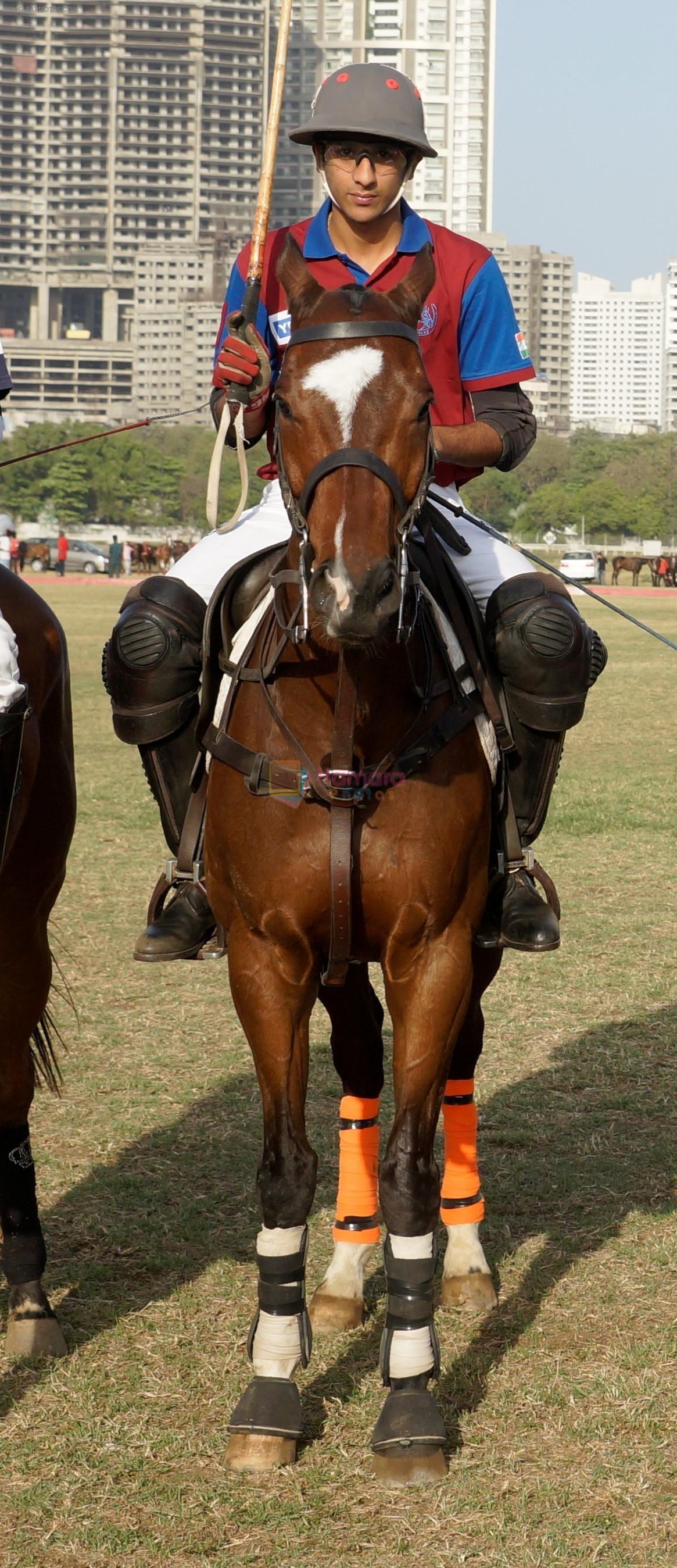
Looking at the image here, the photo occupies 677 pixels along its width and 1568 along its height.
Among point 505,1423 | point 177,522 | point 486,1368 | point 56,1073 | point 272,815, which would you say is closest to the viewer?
point 272,815

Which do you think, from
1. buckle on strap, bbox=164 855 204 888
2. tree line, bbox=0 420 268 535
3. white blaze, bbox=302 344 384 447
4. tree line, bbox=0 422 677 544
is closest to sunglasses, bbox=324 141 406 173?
white blaze, bbox=302 344 384 447

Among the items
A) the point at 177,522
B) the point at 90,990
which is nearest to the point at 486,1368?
the point at 90,990

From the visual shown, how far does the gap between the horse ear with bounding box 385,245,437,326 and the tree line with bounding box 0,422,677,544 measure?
110997 millimetres

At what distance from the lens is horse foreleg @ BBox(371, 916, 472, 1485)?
4043 mm

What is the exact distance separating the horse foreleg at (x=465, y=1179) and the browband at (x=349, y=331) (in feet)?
7.20

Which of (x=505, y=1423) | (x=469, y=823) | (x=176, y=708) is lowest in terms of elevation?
(x=505, y=1423)

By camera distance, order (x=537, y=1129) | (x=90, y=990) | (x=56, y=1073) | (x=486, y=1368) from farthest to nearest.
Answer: (x=90, y=990)
(x=537, y=1129)
(x=56, y=1073)
(x=486, y=1368)

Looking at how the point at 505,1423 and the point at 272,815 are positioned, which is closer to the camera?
the point at 272,815

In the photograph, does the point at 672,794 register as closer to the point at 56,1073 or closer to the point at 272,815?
the point at 56,1073

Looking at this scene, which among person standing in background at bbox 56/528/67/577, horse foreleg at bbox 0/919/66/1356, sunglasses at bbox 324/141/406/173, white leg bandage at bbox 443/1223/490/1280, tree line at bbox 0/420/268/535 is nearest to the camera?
sunglasses at bbox 324/141/406/173

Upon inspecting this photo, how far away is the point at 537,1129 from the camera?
655 centimetres

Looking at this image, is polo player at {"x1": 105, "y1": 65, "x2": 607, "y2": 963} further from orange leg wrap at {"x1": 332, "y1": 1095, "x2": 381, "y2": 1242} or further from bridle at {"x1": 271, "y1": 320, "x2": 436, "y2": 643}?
orange leg wrap at {"x1": 332, "y1": 1095, "x2": 381, "y2": 1242}

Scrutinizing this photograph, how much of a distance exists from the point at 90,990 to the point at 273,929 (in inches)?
188

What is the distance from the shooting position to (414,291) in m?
3.71
